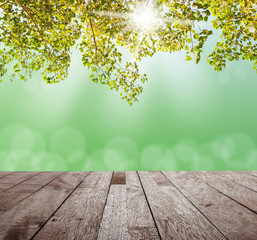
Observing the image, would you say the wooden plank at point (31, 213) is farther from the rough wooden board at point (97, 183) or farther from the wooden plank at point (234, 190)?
the wooden plank at point (234, 190)

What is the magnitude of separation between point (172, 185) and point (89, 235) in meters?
1.48

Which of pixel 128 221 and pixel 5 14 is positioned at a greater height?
pixel 5 14

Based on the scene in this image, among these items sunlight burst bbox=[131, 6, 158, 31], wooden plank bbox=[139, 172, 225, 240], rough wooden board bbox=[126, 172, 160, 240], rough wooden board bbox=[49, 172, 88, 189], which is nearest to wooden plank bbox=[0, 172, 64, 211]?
rough wooden board bbox=[49, 172, 88, 189]

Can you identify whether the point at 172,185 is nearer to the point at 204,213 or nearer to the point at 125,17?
the point at 204,213

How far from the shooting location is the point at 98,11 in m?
3.41

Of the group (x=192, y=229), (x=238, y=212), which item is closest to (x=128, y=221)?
(x=192, y=229)

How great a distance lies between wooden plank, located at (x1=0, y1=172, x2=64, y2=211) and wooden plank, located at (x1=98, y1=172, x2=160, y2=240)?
0.84m

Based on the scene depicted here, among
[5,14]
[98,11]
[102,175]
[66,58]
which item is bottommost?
[102,175]

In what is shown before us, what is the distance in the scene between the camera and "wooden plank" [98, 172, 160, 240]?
1.23m

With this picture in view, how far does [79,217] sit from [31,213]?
40cm

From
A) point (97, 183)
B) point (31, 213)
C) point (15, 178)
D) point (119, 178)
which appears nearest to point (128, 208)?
point (31, 213)

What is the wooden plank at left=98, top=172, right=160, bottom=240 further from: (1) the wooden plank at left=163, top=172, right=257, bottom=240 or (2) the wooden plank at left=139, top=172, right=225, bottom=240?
(1) the wooden plank at left=163, top=172, right=257, bottom=240

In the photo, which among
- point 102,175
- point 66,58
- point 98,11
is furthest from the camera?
point 66,58

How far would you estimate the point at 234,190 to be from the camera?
2305 mm
